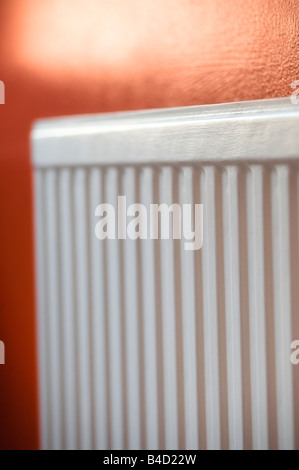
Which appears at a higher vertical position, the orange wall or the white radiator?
the orange wall

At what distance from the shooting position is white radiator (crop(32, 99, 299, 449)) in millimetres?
928

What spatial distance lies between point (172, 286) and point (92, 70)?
1.42ft

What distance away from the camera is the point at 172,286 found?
102cm

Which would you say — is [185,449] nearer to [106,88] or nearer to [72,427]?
[72,427]

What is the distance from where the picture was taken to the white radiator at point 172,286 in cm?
93

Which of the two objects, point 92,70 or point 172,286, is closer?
point 172,286

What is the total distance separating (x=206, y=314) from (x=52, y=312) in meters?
0.32

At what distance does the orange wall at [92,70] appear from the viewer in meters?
1.02

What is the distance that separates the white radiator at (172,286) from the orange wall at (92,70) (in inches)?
2.3

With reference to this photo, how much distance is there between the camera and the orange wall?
1.02 metres

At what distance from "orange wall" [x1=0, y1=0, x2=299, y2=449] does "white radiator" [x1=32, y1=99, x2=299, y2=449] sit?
0.19 feet

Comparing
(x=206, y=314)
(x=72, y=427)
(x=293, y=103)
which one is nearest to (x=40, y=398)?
(x=72, y=427)

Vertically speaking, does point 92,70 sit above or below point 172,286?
above

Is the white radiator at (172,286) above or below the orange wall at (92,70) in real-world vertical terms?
below
